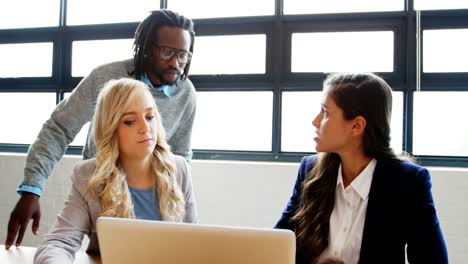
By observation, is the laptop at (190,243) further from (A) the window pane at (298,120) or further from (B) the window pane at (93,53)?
(B) the window pane at (93,53)

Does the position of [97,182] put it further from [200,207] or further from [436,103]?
[436,103]

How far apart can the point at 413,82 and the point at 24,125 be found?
9.02 ft

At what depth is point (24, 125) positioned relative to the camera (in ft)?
10.6

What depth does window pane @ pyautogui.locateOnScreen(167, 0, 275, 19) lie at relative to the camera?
2740mm

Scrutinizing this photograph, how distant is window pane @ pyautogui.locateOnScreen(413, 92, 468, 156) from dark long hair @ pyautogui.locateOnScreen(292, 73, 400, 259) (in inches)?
50.0

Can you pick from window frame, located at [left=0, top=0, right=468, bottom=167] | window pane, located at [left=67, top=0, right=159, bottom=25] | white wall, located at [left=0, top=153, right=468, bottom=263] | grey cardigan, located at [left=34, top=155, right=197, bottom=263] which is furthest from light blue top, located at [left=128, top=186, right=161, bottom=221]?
window pane, located at [left=67, top=0, right=159, bottom=25]

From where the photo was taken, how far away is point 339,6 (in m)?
2.62

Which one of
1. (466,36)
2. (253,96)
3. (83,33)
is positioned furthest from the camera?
(83,33)

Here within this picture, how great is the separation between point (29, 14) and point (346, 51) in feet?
7.71

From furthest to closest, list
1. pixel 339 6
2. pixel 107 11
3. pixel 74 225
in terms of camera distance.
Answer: pixel 107 11
pixel 339 6
pixel 74 225

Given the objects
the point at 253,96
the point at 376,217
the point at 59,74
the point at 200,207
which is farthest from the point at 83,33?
the point at 376,217

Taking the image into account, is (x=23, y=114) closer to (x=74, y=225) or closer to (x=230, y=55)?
(x=230, y=55)

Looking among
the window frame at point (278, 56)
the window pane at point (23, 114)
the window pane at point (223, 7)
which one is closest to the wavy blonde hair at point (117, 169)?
the window frame at point (278, 56)

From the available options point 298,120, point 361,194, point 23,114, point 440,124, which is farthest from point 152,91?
point 23,114
